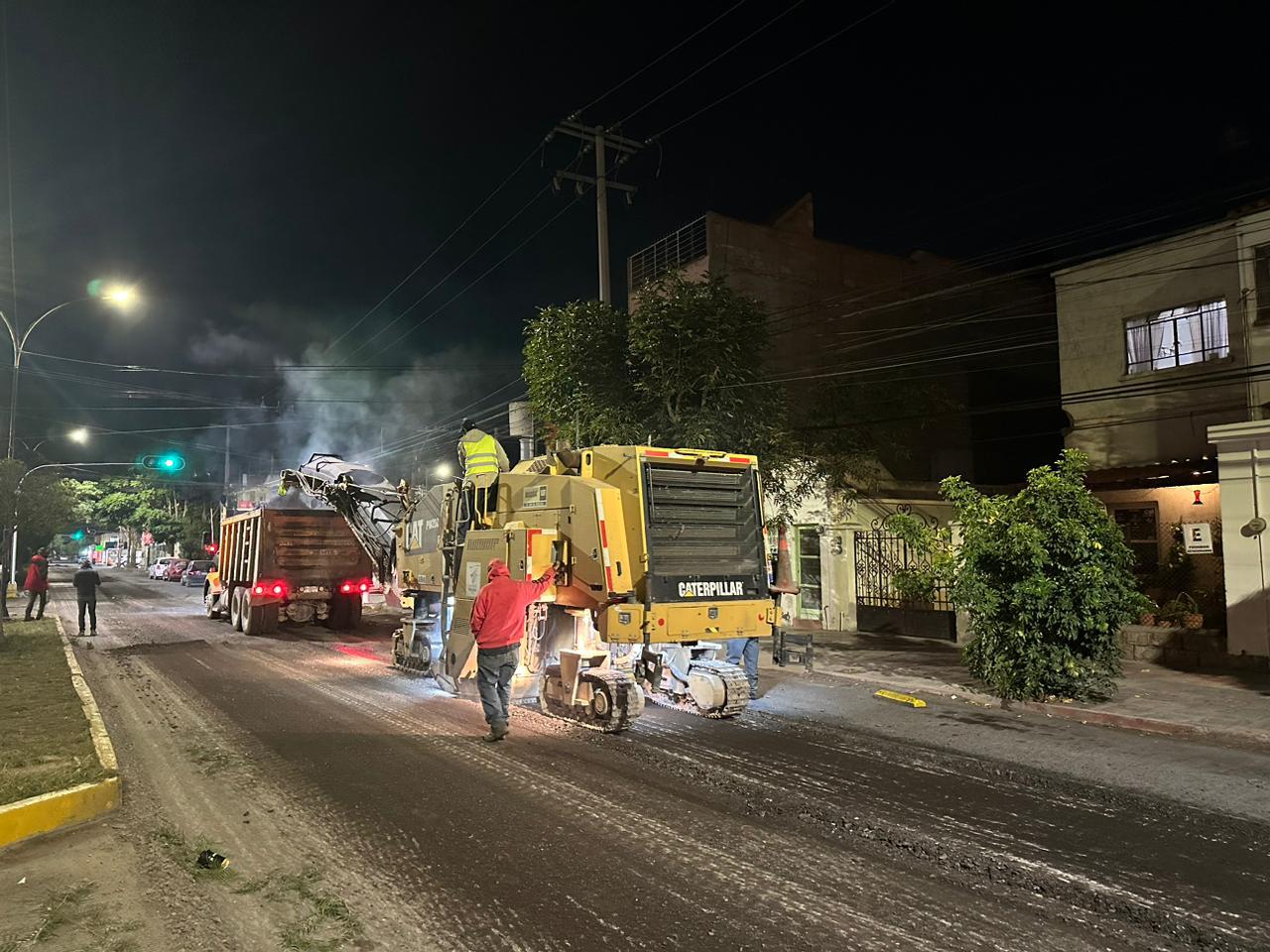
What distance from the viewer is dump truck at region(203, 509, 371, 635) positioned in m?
17.2

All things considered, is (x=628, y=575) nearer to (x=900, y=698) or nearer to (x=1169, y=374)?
(x=900, y=698)

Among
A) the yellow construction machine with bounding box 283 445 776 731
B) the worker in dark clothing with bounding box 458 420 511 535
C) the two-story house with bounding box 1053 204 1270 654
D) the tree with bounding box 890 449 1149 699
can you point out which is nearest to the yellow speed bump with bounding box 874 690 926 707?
the tree with bounding box 890 449 1149 699

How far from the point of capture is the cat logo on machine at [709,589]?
8.41m

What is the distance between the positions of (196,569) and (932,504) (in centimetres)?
3785

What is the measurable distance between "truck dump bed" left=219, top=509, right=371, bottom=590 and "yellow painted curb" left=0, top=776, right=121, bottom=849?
12.1 metres

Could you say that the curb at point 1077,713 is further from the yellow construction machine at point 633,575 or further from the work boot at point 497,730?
the work boot at point 497,730

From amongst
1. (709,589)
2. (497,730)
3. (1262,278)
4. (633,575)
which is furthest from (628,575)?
(1262,278)

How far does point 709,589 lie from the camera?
8555 millimetres

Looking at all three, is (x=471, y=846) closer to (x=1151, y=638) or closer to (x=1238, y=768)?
(x=1238, y=768)

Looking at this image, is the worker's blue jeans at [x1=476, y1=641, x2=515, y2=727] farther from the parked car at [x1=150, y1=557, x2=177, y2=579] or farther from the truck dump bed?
the parked car at [x1=150, y1=557, x2=177, y2=579]

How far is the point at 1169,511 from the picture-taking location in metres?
15.5

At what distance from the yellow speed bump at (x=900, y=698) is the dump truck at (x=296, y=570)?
39.0 feet

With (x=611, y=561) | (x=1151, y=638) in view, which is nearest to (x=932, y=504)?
(x=1151, y=638)

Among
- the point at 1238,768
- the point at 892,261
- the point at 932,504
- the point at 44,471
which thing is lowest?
the point at 1238,768
